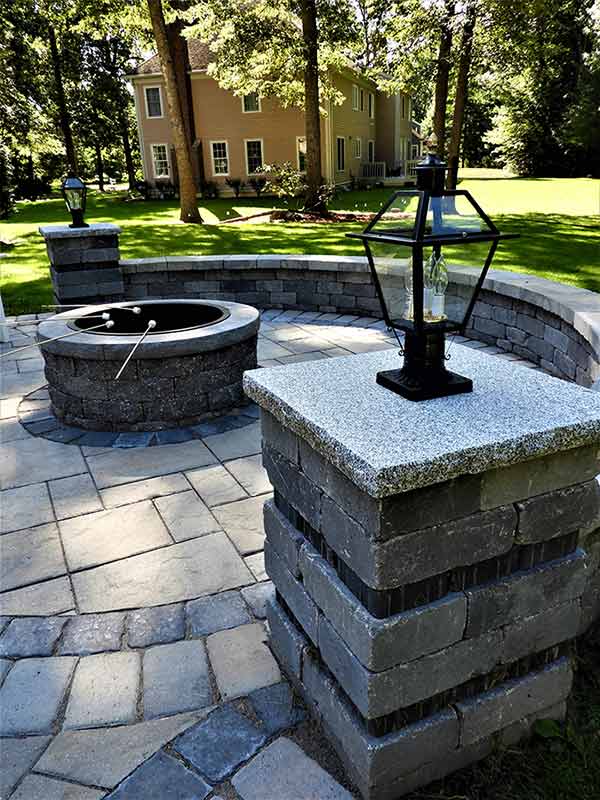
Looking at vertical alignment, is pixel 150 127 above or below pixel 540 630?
above

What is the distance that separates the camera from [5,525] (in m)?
3.40

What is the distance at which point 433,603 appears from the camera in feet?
5.63

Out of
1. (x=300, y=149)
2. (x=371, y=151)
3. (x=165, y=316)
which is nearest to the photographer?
(x=165, y=316)

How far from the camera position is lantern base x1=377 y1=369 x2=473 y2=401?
1.84 meters

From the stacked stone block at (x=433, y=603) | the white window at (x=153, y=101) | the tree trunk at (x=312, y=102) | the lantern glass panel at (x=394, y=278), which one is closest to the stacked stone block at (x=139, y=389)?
the stacked stone block at (x=433, y=603)

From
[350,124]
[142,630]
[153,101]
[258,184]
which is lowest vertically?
[142,630]

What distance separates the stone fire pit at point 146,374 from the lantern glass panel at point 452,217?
3.06 metres

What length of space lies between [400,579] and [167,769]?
106 centimetres

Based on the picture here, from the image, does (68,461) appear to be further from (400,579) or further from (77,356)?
(400,579)

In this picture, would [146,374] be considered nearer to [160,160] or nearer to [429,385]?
[429,385]

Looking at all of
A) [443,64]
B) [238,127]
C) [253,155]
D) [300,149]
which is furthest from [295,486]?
[238,127]

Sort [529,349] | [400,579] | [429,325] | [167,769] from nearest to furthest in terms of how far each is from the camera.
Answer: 1. [400,579]
2. [429,325]
3. [167,769]
4. [529,349]

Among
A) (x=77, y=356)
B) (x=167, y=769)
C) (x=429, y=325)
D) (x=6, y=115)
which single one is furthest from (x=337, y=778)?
(x=6, y=115)

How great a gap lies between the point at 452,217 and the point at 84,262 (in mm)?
6821
